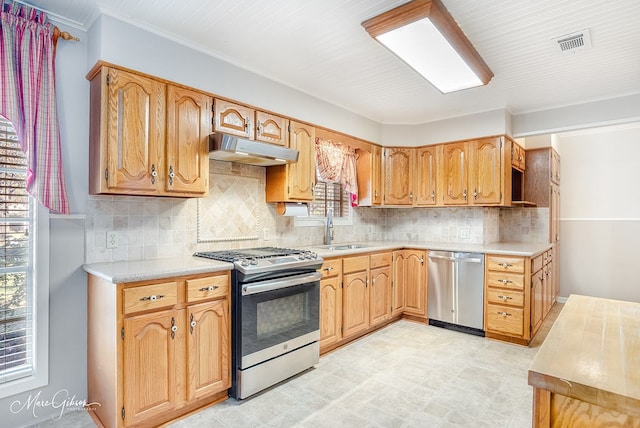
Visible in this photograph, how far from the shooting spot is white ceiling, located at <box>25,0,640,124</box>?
7.04ft

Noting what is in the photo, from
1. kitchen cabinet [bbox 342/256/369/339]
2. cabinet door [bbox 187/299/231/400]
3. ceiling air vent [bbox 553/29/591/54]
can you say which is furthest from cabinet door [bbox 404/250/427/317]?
cabinet door [bbox 187/299/231/400]

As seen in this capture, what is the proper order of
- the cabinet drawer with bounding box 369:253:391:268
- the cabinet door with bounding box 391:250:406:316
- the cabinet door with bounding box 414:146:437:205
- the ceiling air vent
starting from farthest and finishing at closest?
the cabinet door with bounding box 414:146:437:205
the cabinet door with bounding box 391:250:406:316
the cabinet drawer with bounding box 369:253:391:268
the ceiling air vent

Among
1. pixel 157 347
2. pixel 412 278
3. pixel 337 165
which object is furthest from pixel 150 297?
pixel 412 278

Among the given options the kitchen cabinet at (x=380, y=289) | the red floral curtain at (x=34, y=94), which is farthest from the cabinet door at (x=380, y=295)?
the red floral curtain at (x=34, y=94)

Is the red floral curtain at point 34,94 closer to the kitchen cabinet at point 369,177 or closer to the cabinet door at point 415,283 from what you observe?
the kitchen cabinet at point 369,177

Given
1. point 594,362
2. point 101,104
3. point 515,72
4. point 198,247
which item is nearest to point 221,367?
point 198,247

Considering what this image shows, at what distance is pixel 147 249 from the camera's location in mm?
2641

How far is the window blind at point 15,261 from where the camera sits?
2.14 meters

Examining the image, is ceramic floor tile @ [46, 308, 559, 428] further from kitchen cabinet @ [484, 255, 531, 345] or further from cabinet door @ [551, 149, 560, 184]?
cabinet door @ [551, 149, 560, 184]

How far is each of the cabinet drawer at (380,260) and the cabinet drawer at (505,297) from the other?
3.50ft

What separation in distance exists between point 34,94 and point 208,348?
188 centimetres

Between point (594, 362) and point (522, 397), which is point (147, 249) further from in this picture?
point (522, 397)

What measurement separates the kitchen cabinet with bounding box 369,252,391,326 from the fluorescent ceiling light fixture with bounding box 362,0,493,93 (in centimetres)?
189

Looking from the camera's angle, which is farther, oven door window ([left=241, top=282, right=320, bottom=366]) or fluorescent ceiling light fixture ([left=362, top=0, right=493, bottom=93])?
oven door window ([left=241, top=282, right=320, bottom=366])
